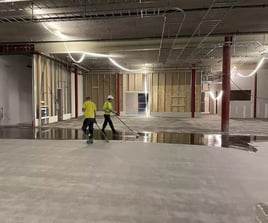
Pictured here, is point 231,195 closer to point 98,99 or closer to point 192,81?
point 192,81

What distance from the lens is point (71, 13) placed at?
20.9 feet

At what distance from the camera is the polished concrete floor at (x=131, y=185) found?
2.47 metres

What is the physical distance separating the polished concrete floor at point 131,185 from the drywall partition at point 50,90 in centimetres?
559

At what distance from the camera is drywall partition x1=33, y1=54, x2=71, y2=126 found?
34.9 ft

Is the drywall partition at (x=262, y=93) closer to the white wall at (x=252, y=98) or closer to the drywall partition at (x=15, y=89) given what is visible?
the white wall at (x=252, y=98)

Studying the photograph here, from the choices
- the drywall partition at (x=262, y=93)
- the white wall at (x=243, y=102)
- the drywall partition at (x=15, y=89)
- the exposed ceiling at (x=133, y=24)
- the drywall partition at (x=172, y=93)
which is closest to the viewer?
the exposed ceiling at (x=133, y=24)

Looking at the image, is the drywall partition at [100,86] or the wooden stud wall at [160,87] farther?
the drywall partition at [100,86]

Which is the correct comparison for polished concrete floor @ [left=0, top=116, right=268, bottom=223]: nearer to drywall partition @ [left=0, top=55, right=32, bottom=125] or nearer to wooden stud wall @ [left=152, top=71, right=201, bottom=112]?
drywall partition @ [left=0, top=55, right=32, bottom=125]

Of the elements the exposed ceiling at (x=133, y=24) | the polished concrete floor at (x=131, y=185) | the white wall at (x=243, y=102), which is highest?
the exposed ceiling at (x=133, y=24)

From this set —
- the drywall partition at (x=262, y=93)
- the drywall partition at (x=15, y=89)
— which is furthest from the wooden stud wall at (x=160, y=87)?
the drywall partition at (x=15, y=89)

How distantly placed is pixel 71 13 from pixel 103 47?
3138mm

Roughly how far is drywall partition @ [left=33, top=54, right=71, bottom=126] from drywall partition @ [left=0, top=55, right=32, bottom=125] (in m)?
1.23

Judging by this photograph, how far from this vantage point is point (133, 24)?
24.0 feet

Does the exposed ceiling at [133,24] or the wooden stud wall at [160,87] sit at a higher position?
the exposed ceiling at [133,24]
